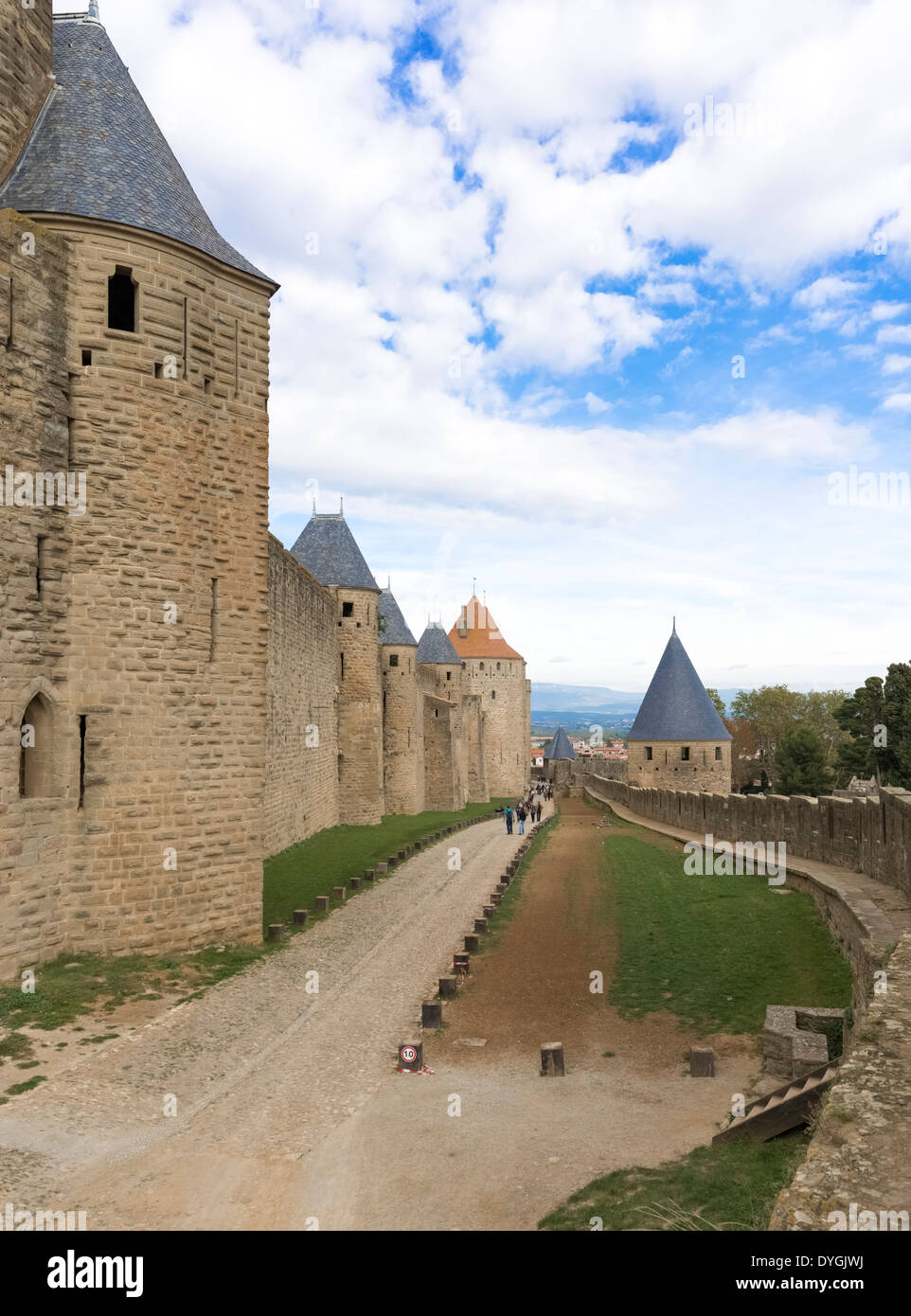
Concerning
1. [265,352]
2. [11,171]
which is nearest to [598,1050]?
[265,352]

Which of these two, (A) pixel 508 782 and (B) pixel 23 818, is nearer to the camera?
(B) pixel 23 818

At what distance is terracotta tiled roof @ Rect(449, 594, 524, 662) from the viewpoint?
230 ft

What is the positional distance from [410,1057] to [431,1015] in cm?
143

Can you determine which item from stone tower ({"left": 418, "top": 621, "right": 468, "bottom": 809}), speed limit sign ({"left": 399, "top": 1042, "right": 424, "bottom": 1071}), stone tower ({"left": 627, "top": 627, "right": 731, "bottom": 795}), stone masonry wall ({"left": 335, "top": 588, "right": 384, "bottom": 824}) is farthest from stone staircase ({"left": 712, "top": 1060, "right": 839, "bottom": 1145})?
stone tower ({"left": 418, "top": 621, "right": 468, "bottom": 809})

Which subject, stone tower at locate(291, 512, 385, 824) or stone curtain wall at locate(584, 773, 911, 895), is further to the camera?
stone tower at locate(291, 512, 385, 824)

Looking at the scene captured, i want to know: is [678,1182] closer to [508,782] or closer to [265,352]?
[265,352]

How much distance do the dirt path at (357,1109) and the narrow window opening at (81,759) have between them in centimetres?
291

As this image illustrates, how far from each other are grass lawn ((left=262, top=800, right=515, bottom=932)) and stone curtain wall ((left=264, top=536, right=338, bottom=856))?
0.54 metres

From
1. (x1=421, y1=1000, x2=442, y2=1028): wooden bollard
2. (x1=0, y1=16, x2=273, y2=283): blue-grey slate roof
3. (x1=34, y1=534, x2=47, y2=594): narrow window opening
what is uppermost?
(x1=0, y1=16, x2=273, y2=283): blue-grey slate roof

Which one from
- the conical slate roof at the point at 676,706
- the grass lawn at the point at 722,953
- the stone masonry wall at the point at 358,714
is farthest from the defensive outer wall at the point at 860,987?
the conical slate roof at the point at 676,706

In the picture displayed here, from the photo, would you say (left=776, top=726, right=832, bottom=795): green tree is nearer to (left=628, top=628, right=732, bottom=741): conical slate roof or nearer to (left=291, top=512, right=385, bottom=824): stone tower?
(left=628, top=628, right=732, bottom=741): conical slate roof

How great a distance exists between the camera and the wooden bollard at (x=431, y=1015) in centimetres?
977
